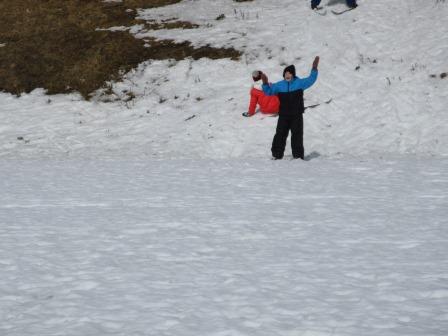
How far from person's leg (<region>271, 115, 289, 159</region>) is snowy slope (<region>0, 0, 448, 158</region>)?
2.80 feet

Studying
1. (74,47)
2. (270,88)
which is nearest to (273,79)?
(270,88)

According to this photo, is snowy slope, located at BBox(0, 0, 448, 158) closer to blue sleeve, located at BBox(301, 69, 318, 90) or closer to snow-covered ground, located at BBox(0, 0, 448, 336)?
snow-covered ground, located at BBox(0, 0, 448, 336)

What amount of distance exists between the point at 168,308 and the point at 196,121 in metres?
11.4

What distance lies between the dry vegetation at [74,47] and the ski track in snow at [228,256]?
9.00 meters

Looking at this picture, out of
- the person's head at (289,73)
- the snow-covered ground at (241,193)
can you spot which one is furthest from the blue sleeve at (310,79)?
the snow-covered ground at (241,193)

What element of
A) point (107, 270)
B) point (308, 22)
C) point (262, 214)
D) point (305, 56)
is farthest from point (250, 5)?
point (107, 270)

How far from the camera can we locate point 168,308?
3961 mm

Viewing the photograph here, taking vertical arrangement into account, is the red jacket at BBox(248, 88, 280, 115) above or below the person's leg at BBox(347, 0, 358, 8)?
below

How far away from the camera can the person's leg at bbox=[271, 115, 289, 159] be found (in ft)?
40.4

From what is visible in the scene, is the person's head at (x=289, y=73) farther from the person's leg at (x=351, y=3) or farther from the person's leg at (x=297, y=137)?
the person's leg at (x=351, y=3)

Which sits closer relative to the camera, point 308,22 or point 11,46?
point 308,22

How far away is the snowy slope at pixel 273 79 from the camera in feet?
44.3

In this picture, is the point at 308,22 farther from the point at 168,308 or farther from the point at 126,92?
the point at 168,308

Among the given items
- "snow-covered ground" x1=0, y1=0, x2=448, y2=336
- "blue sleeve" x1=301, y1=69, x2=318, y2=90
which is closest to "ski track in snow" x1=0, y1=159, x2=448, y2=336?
"snow-covered ground" x1=0, y1=0, x2=448, y2=336
